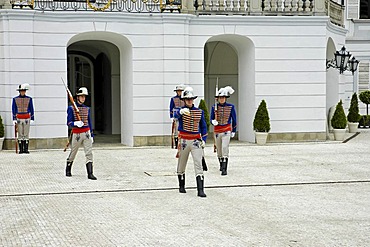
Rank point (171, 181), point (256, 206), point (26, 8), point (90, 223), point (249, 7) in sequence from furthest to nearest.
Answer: point (249, 7) < point (26, 8) < point (171, 181) < point (256, 206) < point (90, 223)

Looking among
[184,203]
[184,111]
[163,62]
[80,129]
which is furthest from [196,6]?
[184,203]

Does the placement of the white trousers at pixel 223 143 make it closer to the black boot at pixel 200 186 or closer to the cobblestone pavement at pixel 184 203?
the cobblestone pavement at pixel 184 203

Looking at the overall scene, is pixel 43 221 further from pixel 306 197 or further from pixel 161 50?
pixel 161 50

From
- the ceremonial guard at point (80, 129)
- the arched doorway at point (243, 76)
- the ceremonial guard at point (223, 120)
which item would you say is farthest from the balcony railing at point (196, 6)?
the ceremonial guard at point (223, 120)

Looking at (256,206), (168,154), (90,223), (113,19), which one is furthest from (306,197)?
(113,19)

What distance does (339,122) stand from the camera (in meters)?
22.4

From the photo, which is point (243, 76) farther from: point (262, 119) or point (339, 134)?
point (339, 134)

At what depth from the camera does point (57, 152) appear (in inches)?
742

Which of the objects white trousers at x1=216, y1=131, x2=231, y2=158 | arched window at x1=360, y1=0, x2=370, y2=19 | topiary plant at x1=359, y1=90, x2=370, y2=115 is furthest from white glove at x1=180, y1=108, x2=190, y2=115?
arched window at x1=360, y1=0, x2=370, y2=19

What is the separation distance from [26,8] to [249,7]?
6.77 meters

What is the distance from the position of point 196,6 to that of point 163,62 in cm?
206

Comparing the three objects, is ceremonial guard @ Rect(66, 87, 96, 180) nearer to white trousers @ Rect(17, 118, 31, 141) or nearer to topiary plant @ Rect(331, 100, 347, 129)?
white trousers @ Rect(17, 118, 31, 141)

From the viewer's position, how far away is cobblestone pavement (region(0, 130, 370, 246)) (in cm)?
826

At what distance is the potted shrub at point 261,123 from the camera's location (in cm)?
2095
